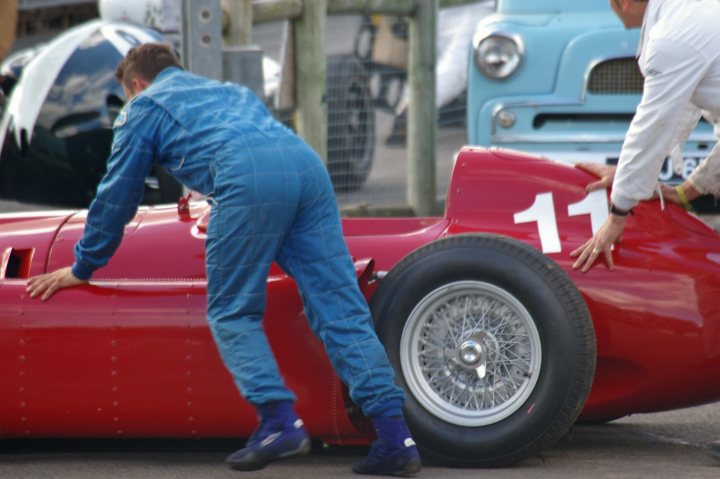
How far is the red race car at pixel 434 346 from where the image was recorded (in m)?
4.58

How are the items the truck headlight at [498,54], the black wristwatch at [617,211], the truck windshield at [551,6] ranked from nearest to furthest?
the black wristwatch at [617,211]
the truck headlight at [498,54]
the truck windshield at [551,6]

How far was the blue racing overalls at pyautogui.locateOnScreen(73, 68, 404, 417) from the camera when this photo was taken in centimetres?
441

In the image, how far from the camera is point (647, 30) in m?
4.75

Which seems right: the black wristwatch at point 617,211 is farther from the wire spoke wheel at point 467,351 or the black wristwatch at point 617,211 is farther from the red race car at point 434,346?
the wire spoke wheel at point 467,351

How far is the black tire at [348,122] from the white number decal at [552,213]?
5.18 m

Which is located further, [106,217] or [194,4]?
[194,4]

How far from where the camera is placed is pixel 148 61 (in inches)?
185

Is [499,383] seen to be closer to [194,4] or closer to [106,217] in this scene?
[106,217]

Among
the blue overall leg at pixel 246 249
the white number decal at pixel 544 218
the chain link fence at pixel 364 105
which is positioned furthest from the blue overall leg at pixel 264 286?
the chain link fence at pixel 364 105

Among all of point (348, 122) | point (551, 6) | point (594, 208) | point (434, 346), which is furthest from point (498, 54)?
point (434, 346)

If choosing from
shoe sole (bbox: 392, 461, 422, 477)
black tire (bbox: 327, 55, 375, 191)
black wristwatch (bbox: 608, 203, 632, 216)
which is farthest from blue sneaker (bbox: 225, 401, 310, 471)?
black tire (bbox: 327, 55, 375, 191)

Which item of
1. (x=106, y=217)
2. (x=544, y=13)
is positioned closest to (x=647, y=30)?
(x=106, y=217)

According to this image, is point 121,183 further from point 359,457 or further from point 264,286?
point 359,457

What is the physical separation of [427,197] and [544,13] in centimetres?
202
